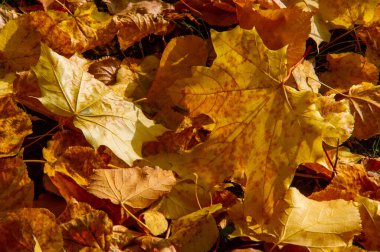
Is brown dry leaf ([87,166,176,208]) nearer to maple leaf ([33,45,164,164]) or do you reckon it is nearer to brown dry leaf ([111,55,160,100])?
maple leaf ([33,45,164,164])

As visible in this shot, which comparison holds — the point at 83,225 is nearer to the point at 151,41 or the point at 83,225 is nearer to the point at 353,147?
the point at 151,41

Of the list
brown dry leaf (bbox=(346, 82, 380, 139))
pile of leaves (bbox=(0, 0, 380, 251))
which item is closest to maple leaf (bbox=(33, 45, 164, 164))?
pile of leaves (bbox=(0, 0, 380, 251))

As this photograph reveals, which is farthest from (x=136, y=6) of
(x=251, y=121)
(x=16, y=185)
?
(x=16, y=185)

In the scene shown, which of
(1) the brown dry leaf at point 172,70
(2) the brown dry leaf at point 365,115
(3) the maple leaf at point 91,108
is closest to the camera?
(3) the maple leaf at point 91,108

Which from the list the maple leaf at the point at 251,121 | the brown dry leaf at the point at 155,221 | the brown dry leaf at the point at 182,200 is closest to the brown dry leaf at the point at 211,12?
the maple leaf at the point at 251,121

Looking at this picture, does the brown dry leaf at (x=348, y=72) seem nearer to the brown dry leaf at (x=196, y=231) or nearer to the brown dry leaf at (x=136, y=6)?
the brown dry leaf at (x=136, y=6)

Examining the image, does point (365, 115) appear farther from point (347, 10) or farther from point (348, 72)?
point (347, 10)
